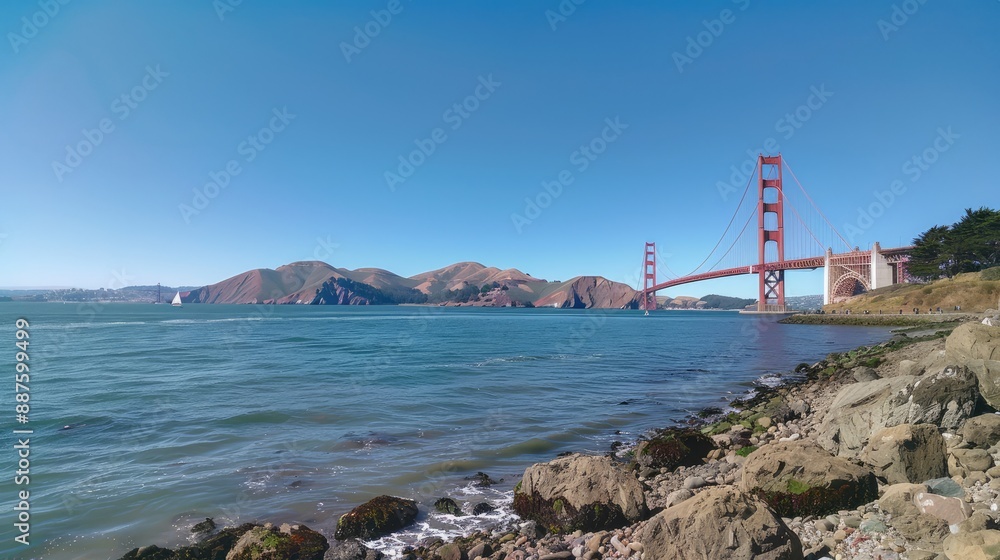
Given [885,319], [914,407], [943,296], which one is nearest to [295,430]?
[914,407]

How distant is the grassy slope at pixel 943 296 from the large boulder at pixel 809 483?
133 feet

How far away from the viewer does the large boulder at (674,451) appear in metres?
6.56

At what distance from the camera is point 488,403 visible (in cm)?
1157

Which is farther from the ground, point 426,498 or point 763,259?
point 763,259

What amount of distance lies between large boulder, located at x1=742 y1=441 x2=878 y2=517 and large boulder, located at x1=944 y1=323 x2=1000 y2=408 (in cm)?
245

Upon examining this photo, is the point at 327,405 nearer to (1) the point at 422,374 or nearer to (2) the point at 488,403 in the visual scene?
(2) the point at 488,403

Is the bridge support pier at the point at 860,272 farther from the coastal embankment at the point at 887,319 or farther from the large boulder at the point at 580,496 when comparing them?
the large boulder at the point at 580,496

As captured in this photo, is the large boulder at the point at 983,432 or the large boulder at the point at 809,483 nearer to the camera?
the large boulder at the point at 809,483

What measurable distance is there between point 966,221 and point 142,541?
212 feet

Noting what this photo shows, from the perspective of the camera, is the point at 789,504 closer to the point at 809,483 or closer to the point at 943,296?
the point at 809,483

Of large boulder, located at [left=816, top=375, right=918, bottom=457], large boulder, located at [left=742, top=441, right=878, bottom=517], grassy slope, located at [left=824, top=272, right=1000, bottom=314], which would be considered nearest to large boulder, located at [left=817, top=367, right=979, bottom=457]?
large boulder, located at [left=816, top=375, right=918, bottom=457]

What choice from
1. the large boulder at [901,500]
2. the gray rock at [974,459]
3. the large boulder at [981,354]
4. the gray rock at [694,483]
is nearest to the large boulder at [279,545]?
the gray rock at [694,483]

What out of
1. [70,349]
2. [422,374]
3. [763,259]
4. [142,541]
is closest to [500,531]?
[142,541]

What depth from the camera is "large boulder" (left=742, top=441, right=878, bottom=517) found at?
160 inches
